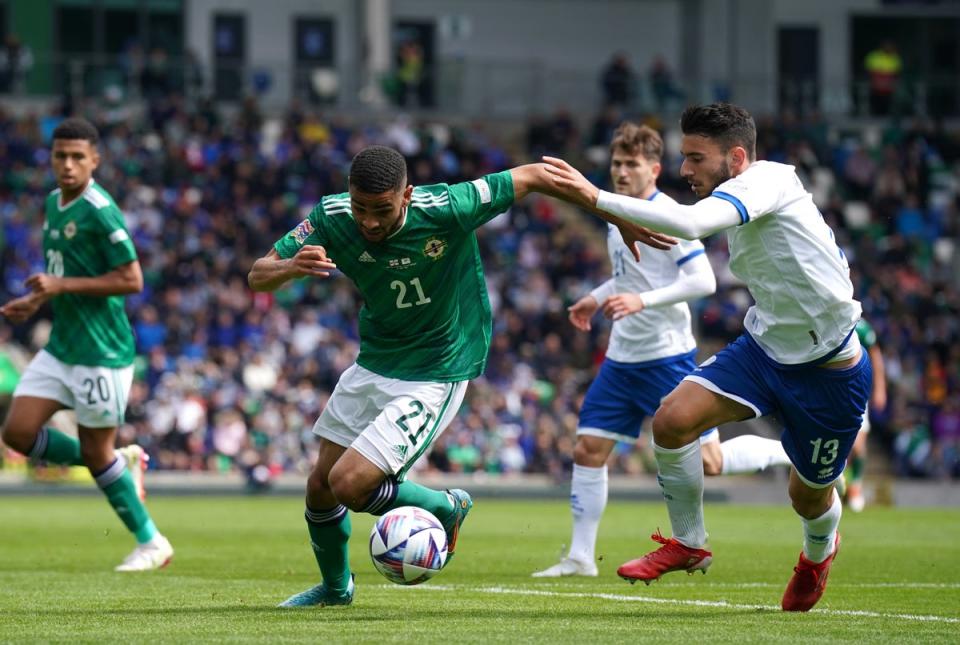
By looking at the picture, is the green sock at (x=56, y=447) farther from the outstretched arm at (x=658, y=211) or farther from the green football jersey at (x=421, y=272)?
the outstretched arm at (x=658, y=211)

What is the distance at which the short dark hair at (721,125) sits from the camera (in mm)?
7867

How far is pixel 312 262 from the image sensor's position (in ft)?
23.4

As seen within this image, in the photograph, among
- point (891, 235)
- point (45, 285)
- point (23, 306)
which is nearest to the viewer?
point (45, 285)

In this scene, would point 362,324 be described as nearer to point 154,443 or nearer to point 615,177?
point 615,177

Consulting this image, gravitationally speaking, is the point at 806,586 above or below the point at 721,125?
below

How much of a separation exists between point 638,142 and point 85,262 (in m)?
3.87

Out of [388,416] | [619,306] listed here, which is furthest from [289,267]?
[619,306]

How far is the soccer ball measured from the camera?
7.48m

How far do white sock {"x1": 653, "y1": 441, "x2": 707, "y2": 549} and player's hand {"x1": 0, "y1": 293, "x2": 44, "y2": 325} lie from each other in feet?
14.2

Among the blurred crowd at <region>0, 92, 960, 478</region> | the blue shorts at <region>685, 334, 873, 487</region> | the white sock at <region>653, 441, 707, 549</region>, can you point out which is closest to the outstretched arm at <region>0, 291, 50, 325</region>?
the white sock at <region>653, 441, 707, 549</region>

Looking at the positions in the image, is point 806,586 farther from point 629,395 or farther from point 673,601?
point 629,395

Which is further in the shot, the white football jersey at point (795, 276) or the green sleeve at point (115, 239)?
the green sleeve at point (115, 239)

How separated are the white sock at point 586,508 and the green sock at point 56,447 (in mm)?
3477

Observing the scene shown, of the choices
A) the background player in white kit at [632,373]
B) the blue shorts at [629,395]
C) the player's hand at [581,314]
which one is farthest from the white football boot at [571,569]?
the player's hand at [581,314]
